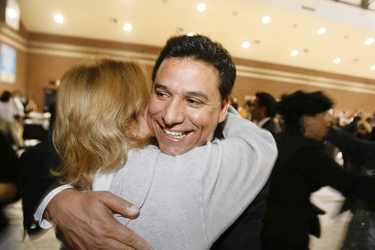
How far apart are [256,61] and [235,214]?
11.6 metres

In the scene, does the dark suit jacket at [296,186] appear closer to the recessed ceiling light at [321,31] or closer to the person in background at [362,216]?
the person in background at [362,216]

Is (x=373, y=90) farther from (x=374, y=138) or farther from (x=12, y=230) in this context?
(x=12, y=230)

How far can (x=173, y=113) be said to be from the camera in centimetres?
113

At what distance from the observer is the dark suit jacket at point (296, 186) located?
1584mm

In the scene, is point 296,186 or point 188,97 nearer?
point 188,97

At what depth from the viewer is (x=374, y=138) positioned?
241 centimetres

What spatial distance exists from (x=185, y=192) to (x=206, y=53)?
→ 2.22ft

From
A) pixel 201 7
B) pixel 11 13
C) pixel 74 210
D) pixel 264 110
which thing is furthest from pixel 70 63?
pixel 74 210

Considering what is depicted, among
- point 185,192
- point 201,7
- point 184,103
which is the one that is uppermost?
point 201,7

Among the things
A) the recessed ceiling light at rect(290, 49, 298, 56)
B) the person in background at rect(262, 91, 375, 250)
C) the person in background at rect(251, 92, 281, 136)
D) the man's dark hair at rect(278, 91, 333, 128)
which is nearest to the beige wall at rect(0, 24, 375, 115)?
the recessed ceiling light at rect(290, 49, 298, 56)

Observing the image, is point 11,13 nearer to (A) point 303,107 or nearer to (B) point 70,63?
(A) point 303,107

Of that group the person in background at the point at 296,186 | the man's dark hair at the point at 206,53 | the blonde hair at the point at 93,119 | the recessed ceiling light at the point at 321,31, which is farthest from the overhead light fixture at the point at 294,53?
the blonde hair at the point at 93,119

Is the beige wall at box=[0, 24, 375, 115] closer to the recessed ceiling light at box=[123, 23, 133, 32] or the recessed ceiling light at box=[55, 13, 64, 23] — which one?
the recessed ceiling light at box=[123, 23, 133, 32]

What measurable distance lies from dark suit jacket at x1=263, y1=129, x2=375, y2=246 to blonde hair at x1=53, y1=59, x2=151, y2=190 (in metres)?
1.08
